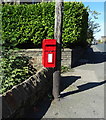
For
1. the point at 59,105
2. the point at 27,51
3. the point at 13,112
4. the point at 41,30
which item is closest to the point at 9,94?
the point at 13,112

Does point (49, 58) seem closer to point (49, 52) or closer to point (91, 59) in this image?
point (49, 52)

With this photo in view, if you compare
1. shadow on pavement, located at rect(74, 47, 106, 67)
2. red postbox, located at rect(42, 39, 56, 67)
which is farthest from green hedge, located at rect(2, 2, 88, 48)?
red postbox, located at rect(42, 39, 56, 67)

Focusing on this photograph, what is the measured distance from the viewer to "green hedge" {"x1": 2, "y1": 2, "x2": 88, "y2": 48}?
26.3 feet

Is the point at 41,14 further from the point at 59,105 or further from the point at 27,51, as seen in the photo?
the point at 59,105

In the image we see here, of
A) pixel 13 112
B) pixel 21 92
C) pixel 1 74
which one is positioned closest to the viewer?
pixel 13 112

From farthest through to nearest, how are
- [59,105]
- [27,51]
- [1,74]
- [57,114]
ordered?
[27,51] < [1,74] < [59,105] < [57,114]

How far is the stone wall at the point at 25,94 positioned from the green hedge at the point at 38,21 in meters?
3.86

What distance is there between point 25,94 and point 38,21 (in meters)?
5.68

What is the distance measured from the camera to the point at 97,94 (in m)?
4.58

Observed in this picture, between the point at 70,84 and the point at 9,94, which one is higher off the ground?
the point at 9,94

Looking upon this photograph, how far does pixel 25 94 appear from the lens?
3174 mm

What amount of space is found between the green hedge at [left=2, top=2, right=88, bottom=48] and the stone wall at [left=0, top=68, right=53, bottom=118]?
12.7 ft

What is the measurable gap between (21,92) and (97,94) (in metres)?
2.46

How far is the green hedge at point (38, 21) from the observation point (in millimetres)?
8031
